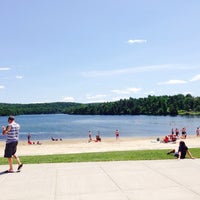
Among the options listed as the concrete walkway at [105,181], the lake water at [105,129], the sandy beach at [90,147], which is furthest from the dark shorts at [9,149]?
the lake water at [105,129]

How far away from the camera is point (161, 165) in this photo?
11.0 metres

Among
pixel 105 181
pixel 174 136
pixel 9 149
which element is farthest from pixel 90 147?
pixel 105 181

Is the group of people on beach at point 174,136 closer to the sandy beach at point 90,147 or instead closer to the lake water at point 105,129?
the sandy beach at point 90,147

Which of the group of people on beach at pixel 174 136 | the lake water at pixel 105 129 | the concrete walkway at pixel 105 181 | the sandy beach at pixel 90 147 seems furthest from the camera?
the lake water at pixel 105 129

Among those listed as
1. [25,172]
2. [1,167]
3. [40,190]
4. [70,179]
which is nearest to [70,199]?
[40,190]

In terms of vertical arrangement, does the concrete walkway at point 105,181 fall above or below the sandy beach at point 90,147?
above

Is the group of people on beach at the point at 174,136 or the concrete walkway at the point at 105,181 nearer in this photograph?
the concrete walkway at the point at 105,181

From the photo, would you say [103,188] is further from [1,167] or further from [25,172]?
[1,167]

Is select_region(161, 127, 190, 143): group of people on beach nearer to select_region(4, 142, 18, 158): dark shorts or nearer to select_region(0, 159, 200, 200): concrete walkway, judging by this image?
select_region(0, 159, 200, 200): concrete walkway

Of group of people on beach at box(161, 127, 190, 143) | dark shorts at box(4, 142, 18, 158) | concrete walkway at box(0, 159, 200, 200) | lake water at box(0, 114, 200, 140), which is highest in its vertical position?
dark shorts at box(4, 142, 18, 158)

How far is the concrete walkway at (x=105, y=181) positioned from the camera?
741 centimetres

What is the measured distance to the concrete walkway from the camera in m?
7.41

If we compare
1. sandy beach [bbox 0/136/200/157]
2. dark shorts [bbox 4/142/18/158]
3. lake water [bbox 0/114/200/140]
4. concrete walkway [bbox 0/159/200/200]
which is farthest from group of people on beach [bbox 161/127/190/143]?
dark shorts [bbox 4/142/18/158]

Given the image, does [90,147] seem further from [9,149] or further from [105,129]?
[105,129]
